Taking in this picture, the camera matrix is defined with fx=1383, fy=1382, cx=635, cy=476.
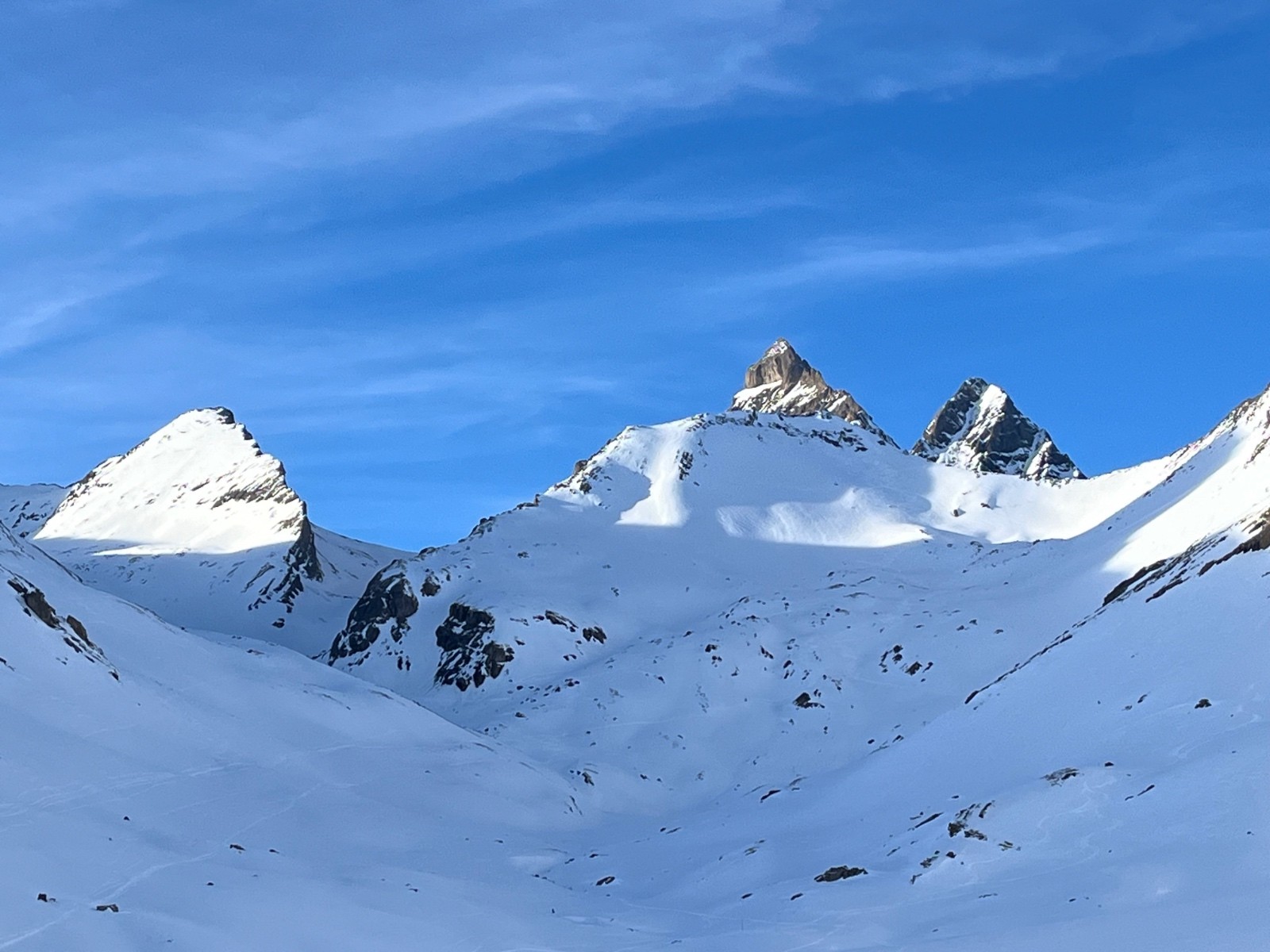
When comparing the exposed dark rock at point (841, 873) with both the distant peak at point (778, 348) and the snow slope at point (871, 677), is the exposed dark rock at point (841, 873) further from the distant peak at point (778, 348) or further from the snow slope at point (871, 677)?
the distant peak at point (778, 348)

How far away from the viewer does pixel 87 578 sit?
12206cm

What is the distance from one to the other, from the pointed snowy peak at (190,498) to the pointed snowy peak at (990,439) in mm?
72789

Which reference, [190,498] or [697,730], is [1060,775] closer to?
[697,730]

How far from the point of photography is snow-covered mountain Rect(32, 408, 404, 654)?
379ft

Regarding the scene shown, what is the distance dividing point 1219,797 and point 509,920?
14.6 m

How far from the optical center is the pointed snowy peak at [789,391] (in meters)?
164

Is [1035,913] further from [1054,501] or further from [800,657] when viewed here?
[1054,501]

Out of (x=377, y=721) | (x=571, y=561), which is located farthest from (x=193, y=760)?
(x=571, y=561)

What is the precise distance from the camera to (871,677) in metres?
67.1

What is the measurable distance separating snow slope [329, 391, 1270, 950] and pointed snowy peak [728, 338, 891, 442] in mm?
35938

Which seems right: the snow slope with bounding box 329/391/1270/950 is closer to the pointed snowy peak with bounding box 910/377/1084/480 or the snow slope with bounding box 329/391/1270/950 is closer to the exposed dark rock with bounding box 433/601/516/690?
the exposed dark rock with bounding box 433/601/516/690

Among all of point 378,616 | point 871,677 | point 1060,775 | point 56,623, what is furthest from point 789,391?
point 1060,775

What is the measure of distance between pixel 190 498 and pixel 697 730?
Answer: 8998 cm

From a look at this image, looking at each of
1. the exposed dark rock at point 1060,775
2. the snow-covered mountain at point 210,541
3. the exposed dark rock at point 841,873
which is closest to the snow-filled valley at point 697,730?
the exposed dark rock at point 841,873
